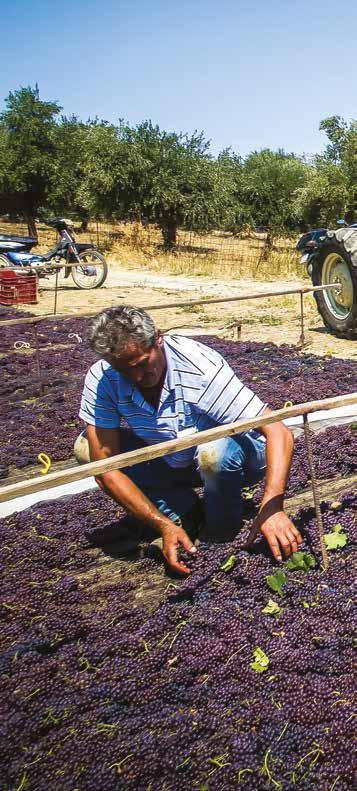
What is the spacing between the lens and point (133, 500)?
239 cm

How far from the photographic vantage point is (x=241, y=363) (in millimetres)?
5859

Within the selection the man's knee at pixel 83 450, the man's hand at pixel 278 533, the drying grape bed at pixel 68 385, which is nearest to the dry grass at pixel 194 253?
the drying grape bed at pixel 68 385

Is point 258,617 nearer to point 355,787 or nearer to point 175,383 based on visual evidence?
point 355,787

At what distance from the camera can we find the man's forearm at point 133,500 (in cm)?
237

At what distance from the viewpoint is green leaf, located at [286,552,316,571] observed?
8.00 ft

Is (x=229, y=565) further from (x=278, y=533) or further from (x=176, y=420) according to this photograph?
(x=176, y=420)

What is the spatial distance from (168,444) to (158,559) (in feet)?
2.60

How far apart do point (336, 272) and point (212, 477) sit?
16.3ft

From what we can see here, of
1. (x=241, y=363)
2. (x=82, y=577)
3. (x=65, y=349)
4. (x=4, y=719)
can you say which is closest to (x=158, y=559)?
(x=82, y=577)

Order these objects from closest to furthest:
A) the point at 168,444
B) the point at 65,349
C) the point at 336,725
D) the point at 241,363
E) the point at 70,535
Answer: the point at 336,725 → the point at 168,444 → the point at 70,535 → the point at 241,363 → the point at 65,349

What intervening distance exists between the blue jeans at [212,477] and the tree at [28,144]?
73.1 feet

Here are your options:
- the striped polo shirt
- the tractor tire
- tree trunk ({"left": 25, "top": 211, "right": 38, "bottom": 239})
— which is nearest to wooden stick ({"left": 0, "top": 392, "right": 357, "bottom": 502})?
the striped polo shirt

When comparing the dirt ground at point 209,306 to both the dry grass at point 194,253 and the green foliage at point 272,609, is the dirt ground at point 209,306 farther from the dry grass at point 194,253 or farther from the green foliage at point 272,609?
the green foliage at point 272,609

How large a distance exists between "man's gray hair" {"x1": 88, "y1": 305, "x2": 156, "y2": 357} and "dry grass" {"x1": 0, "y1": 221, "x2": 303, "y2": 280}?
13572 mm
